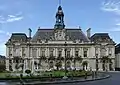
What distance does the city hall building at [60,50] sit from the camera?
96.1 m

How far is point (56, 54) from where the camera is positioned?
97125mm

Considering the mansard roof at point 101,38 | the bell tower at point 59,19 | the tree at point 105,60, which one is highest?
the bell tower at point 59,19

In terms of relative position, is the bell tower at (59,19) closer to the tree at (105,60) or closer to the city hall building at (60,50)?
the city hall building at (60,50)

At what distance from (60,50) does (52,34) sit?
5969 mm

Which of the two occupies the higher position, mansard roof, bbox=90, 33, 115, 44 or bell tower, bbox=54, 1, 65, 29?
bell tower, bbox=54, 1, 65, 29

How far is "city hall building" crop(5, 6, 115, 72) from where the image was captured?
9611 centimetres

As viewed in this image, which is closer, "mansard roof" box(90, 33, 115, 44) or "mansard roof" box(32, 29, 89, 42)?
"mansard roof" box(32, 29, 89, 42)

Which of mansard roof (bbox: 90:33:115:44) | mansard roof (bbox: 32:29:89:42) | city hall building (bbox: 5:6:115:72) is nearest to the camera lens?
city hall building (bbox: 5:6:115:72)

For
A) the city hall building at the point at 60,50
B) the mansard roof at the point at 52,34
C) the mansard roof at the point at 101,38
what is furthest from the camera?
the mansard roof at the point at 101,38

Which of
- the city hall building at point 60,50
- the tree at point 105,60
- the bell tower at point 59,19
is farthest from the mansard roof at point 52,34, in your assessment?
the tree at point 105,60

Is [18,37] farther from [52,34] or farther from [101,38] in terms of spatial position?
[101,38]

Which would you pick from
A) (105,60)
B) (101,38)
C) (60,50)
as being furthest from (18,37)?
(105,60)

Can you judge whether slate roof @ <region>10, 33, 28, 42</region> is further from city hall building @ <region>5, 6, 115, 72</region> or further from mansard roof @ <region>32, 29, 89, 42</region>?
mansard roof @ <region>32, 29, 89, 42</region>

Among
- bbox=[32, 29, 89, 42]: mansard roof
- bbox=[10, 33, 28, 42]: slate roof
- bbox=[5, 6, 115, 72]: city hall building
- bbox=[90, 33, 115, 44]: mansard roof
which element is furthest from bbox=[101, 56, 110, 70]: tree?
bbox=[10, 33, 28, 42]: slate roof
